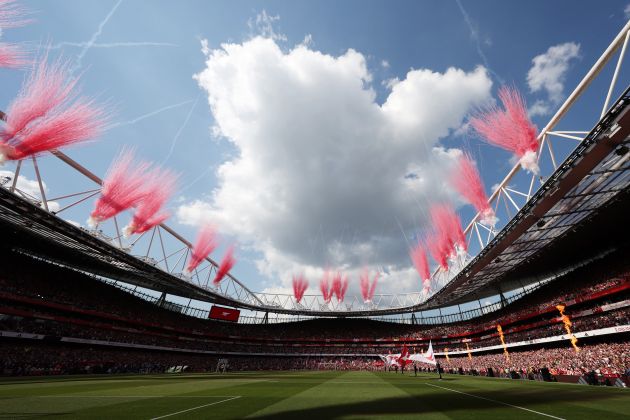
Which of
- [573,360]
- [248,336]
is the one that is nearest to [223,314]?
[248,336]

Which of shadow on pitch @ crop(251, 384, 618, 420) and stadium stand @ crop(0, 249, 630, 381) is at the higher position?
stadium stand @ crop(0, 249, 630, 381)

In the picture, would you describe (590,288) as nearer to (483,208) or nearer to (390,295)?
(483,208)

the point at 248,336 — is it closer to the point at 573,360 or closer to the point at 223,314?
the point at 223,314

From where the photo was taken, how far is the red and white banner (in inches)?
2682

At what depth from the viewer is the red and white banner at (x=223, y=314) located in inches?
2682

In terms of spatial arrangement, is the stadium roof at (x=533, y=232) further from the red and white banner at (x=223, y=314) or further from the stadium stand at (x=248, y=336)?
the red and white banner at (x=223, y=314)

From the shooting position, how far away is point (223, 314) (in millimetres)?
68875

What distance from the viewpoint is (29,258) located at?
42.8 m

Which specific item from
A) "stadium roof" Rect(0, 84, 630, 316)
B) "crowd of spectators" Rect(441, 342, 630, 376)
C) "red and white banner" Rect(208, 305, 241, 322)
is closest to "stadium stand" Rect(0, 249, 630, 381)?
"crowd of spectators" Rect(441, 342, 630, 376)

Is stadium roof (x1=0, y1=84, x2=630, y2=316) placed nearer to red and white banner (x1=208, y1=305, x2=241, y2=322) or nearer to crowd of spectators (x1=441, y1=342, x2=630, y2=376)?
crowd of spectators (x1=441, y1=342, x2=630, y2=376)

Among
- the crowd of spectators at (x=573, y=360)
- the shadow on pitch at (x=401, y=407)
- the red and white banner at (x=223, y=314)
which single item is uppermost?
the red and white banner at (x=223, y=314)

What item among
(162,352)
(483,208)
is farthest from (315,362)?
(483,208)

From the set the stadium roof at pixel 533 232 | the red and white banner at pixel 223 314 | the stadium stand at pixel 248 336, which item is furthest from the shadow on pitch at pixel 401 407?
the red and white banner at pixel 223 314

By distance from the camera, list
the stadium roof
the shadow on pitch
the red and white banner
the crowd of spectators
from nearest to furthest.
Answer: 1. the shadow on pitch
2. the stadium roof
3. the crowd of spectators
4. the red and white banner
